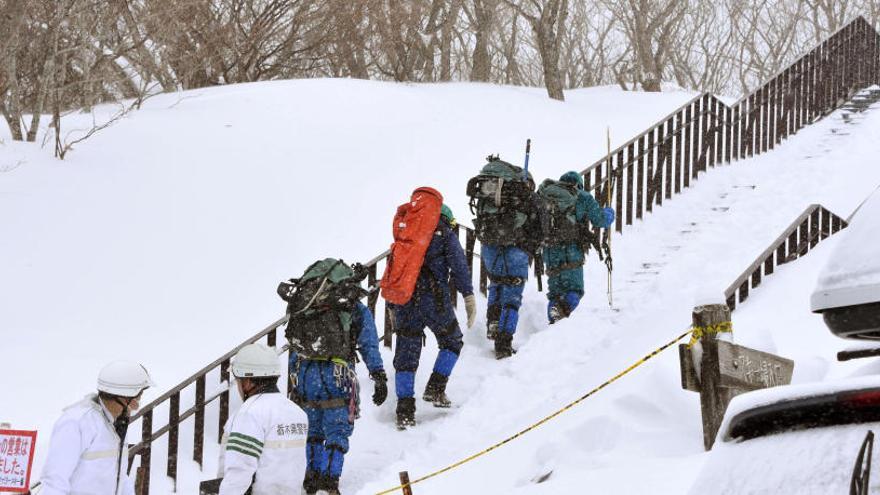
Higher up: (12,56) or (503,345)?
(12,56)

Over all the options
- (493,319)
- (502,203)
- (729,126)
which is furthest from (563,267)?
(729,126)

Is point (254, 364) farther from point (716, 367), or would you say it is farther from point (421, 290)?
point (421, 290)

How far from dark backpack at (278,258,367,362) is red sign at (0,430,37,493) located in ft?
5.79

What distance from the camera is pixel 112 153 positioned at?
14258 mm

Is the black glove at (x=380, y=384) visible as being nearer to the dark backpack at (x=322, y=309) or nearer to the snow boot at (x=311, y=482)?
the dark backpack at (x=322, y=309)

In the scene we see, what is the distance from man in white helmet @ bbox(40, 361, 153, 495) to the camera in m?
5.02

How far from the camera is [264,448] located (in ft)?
17.3

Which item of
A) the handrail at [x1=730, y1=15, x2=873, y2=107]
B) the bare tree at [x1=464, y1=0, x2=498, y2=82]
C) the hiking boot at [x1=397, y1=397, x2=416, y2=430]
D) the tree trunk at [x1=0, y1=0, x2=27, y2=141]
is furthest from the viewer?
the bare tree at [x1=464, y1=0, x2=498, y2=82]

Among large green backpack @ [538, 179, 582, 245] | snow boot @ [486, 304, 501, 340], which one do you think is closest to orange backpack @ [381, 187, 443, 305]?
snow boot @ [486, 304, 501, 340]

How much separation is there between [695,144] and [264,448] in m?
11.0

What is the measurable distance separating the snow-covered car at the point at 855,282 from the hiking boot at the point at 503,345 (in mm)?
7363

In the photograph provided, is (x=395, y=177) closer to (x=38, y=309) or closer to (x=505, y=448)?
(x=38, y=309)

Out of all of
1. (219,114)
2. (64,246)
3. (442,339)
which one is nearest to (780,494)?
(442,339)

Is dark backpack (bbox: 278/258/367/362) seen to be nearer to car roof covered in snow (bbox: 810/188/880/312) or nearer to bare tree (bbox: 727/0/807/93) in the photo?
car roof covered in snow (bbox: 810/188/880/312)
